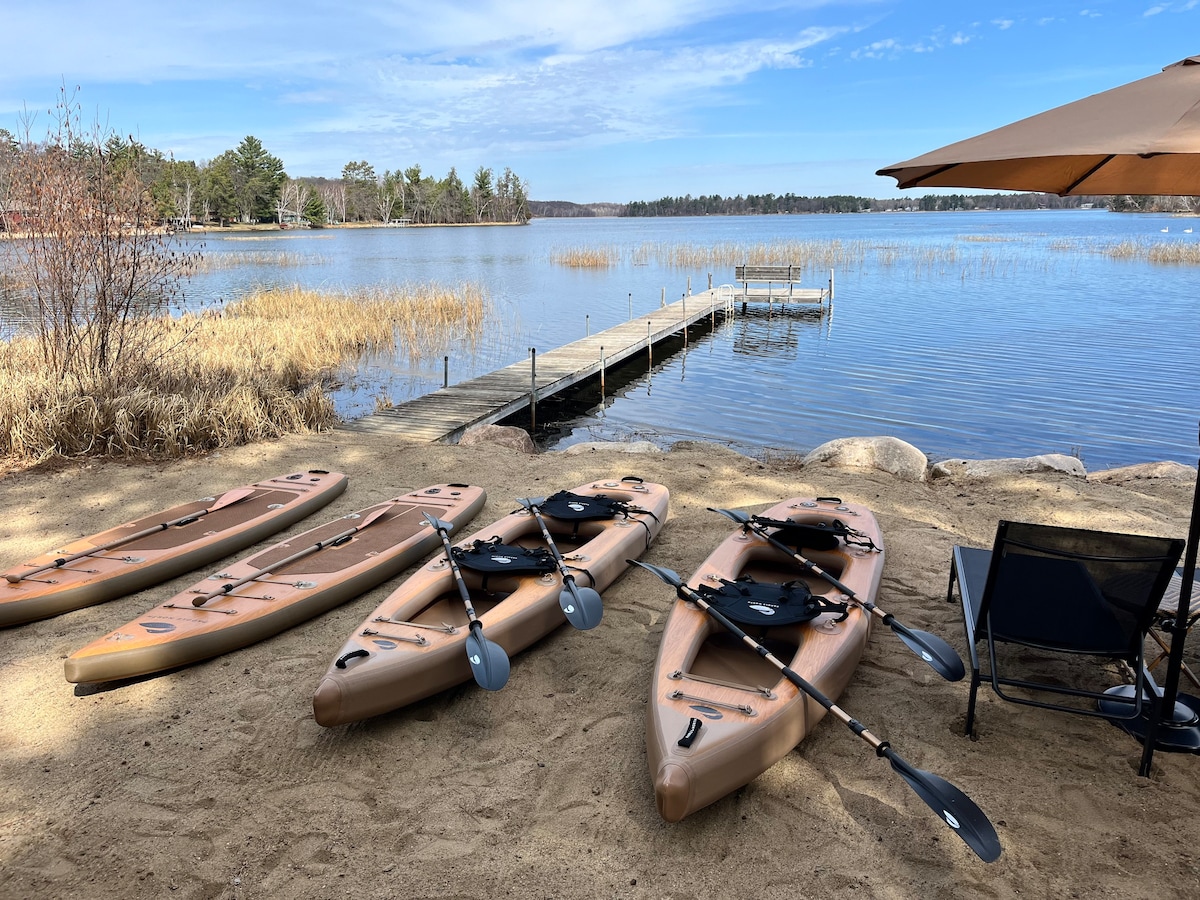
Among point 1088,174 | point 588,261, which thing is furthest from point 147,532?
point 588,261

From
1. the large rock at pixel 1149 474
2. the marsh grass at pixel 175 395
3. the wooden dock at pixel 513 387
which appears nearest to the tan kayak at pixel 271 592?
the marsh grass at pixel 175 395

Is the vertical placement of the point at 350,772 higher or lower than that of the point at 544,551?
lower

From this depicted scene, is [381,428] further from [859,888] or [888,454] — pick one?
[859,888]

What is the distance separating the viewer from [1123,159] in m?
3.63

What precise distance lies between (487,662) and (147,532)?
2996 mm

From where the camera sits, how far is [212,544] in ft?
15.9

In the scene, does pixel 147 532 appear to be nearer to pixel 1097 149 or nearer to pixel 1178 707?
pixel 1097 149

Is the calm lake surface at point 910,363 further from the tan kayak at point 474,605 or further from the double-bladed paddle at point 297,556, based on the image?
the double-bladed paddle at point 297,556

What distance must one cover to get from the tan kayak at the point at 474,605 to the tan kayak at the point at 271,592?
0.52m

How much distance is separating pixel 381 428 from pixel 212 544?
412 cm

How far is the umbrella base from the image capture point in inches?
109

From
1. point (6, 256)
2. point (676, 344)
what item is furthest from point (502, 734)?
point (676, 344)

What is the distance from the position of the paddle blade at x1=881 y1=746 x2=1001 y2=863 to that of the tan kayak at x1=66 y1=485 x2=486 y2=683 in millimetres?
3004

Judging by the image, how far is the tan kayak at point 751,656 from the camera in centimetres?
262
